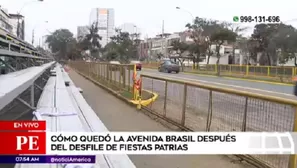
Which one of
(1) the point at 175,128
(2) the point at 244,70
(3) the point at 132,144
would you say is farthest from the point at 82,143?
(2) the point at 244,70

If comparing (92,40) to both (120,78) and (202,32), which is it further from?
(120,78)

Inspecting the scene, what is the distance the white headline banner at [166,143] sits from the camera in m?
3.47

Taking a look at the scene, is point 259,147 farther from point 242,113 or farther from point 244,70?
point 244,70

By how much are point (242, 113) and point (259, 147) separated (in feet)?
2.15

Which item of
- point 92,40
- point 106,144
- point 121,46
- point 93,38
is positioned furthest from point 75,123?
point 121,46

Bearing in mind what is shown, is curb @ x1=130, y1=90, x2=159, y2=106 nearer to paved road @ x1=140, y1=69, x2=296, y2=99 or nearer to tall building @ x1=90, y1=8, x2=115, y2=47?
paved road @ x1=140, y1=69, x2=296, y2=99

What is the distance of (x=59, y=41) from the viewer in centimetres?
11012

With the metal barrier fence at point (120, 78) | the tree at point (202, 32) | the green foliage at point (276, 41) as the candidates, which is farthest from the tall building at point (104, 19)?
the metal barrier fence at point (120, 78)

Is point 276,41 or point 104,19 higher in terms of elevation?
point 104,19

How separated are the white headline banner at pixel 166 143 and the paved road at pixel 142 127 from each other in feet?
0.73

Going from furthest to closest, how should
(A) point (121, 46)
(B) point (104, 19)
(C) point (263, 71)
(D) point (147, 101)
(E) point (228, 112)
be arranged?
(B) point (104, 19), (A) point (121, 46), (C) point (263, 71), (D) point (147, 101), (E) point (228, 112)

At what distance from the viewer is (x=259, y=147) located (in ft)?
17.9

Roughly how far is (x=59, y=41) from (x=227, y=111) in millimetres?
107982

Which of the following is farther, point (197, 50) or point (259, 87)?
point (197, 50)
